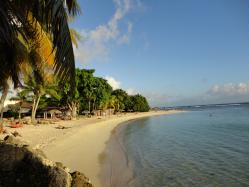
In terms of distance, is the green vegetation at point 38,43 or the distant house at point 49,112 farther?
the distant house at point 49,112

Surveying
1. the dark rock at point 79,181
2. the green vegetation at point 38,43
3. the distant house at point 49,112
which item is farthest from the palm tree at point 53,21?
the distant house at point 49,112

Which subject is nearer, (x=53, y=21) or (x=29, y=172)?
(x=53, y=21)

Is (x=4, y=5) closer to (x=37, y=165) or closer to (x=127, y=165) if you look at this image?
(x=37, y=165)

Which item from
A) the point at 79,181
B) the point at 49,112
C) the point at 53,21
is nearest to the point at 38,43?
the point at 53,21

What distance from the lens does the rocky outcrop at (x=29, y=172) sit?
6.23 metres

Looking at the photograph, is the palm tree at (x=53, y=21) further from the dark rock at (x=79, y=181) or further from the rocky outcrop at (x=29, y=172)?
the dark rock at (x=79, y=181)

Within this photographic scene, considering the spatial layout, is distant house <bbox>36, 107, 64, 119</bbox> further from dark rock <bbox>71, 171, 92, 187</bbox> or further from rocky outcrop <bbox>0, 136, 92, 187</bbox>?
dark rock <bbox>71, 171, 92, 187</bbox>

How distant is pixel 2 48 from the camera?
7.09 meters

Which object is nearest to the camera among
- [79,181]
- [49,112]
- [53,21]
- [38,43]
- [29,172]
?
[53,21]

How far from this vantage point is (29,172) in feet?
21.5

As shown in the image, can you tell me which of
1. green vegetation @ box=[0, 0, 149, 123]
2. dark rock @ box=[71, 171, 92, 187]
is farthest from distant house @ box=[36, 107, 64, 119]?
dark rock @ box=[71, 171, 92, 187]

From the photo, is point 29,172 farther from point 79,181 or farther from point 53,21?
point 53,21

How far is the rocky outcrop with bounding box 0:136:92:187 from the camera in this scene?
20.4ft

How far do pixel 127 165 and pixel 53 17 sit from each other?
9404 mm
